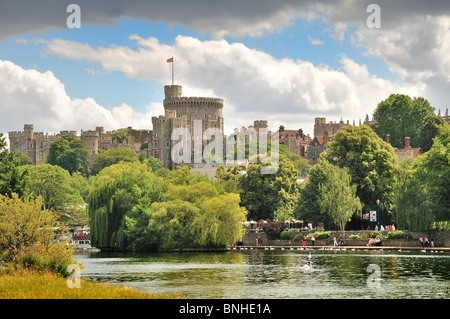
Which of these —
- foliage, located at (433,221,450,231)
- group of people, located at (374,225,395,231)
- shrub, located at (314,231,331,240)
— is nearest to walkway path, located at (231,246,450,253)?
foliage, located at (433,221,450,231)

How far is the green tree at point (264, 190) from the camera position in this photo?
84.8 meters

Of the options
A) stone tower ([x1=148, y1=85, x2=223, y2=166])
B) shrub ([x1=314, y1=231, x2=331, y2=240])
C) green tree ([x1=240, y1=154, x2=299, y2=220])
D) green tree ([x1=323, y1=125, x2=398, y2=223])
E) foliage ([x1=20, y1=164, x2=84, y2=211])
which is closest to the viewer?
shrub ([x1=314, y1=231, x2=331, y2=240])

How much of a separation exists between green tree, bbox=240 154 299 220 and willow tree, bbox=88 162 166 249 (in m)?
11.2

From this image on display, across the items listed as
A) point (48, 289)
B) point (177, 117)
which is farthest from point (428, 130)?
point (48, 289)

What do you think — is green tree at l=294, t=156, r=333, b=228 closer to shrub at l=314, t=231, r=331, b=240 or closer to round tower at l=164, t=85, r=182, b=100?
shrub at l=314, t=231, r=331, b=240

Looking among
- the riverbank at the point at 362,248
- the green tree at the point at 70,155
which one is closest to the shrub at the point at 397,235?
the riverbank at the point at 362,248

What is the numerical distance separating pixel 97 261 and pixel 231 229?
14966 mm

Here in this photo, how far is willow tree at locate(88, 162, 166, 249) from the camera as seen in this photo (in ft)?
242

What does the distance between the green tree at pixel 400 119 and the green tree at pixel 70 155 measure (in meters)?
78.7

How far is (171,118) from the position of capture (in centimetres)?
17938

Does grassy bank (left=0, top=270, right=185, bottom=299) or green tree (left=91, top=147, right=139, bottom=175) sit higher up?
green tree (left=91, top=147, right=139, bottom=175)

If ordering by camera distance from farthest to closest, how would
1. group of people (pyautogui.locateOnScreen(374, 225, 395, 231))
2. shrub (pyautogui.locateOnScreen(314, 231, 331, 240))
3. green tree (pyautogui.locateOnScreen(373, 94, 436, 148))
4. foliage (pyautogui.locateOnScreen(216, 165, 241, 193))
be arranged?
green tree (pyautogui.locateOnScreen(373, 94, 436, 148))
foliage (pyautogui.locateOnScreen(216, 165, 241, 193))
shrub (pyautogui.locateOnScreen(314, 231, 331, 240))
group of people (pyautogui.locateOnScreen(374, 225, 395, 231))

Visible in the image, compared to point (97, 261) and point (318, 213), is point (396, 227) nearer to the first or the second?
point (318, 213)

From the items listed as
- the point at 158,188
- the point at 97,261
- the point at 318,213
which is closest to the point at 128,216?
the point at 158,188
